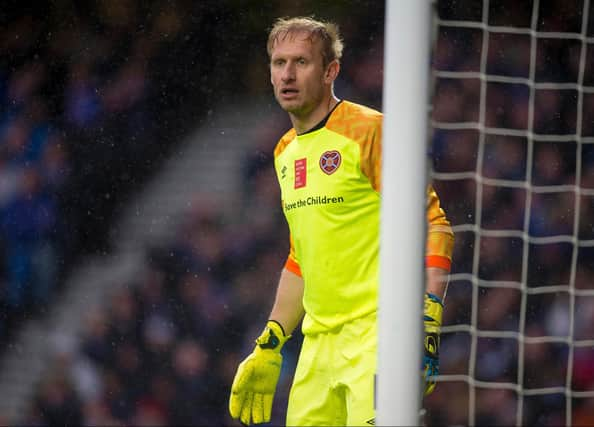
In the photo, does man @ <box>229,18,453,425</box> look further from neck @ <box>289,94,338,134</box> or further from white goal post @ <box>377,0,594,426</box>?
white goal post @ <box>377,0,594,426</box>

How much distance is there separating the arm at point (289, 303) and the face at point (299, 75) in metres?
0.45

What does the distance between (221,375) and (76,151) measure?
46.7 inches

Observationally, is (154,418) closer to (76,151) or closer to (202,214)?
(202,214)

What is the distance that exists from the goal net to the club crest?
5.50 ft

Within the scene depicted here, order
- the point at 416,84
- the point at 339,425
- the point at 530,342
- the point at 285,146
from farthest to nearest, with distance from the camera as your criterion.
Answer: the point at 530,342 → the point at 285,146 → the point at 339,425 → the point at 416,84

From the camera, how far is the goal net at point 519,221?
13.0 ft

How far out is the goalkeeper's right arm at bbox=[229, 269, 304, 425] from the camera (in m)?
2.50

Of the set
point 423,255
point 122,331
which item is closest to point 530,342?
point 122,331

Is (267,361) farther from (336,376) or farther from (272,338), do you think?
(336,376)

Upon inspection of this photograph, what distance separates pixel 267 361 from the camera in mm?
2496

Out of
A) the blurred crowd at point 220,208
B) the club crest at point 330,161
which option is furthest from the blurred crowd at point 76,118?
the club crest at point 330,161

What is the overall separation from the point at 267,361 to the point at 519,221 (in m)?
1.91

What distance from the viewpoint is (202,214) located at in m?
4.07

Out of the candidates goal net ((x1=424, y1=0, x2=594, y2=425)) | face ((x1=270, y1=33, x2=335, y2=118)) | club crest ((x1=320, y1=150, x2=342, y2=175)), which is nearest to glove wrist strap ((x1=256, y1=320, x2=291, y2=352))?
club crest ((x1=320, y1=150, x2=342, y2=175))
